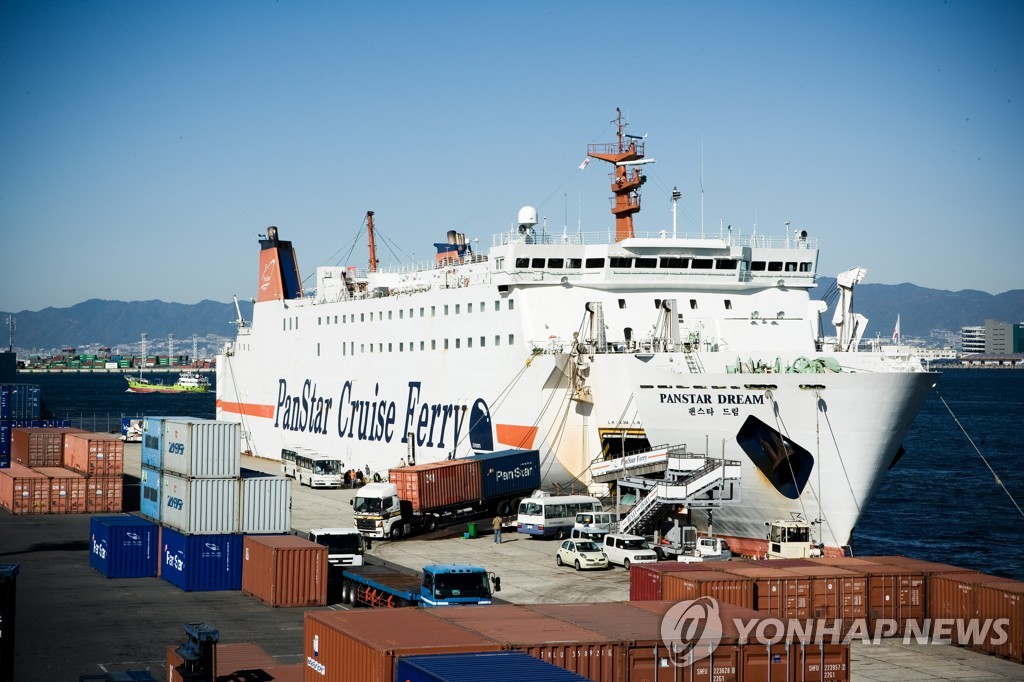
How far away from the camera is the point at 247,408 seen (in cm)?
6756

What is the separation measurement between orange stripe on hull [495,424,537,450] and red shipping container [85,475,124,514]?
1556 centimetres

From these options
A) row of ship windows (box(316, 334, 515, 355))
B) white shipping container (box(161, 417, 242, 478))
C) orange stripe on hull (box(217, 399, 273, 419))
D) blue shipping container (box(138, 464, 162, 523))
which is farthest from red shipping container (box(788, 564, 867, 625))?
orange stripe on hull (box(217, 399, 273, 419))

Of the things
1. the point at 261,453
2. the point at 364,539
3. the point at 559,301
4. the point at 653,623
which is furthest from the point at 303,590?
the point at 261,453

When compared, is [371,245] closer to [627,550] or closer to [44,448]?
[44,448]

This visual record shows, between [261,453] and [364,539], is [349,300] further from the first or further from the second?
[364,539]

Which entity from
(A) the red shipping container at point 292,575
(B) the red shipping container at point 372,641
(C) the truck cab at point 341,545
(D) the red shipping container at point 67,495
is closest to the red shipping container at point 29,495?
(D) the red shipping container at point 67,495

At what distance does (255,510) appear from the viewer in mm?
30047

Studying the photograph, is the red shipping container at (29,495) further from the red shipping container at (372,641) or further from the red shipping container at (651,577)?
the red shipping container at (372,641)

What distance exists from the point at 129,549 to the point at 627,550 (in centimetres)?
1342

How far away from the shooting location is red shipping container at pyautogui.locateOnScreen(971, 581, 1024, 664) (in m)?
22.0

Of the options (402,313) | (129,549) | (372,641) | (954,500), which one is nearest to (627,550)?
(129,549)

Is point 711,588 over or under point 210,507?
under

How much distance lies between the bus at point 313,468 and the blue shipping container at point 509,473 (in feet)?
43.9

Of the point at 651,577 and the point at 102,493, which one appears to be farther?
the point at 102,493
